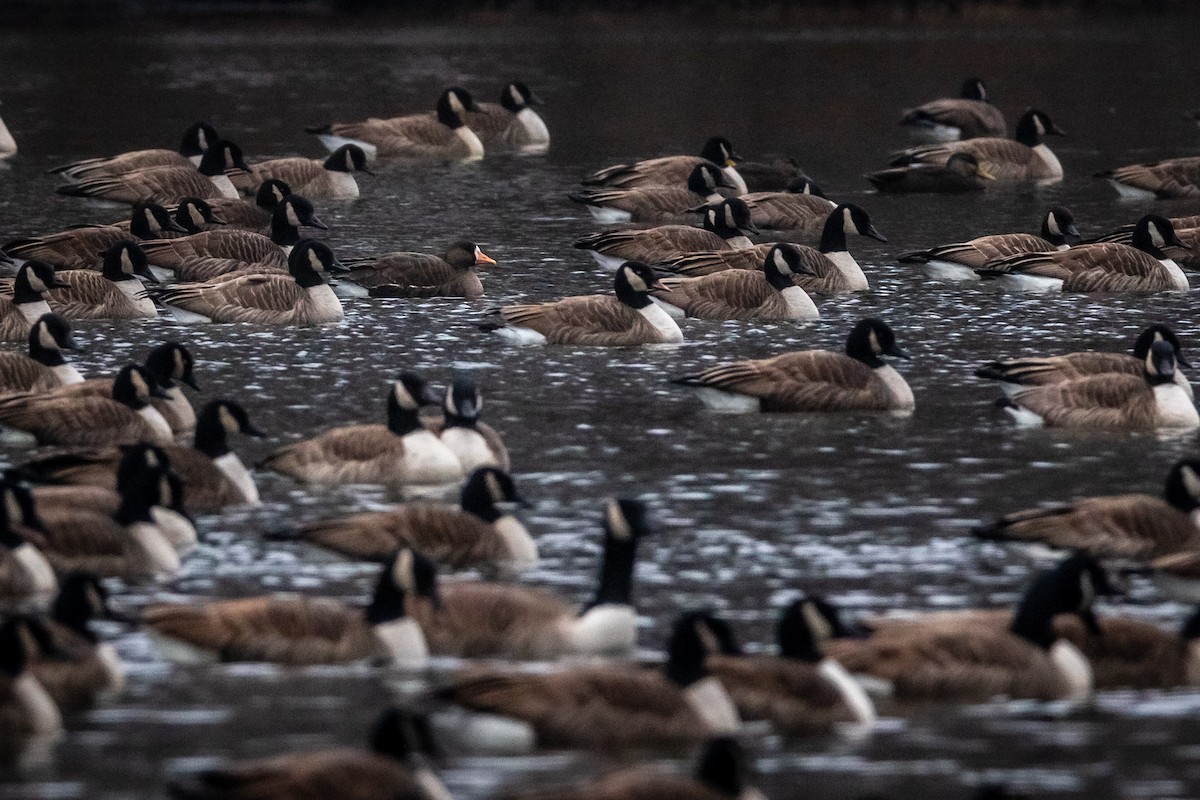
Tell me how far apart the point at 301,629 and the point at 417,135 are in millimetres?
27802

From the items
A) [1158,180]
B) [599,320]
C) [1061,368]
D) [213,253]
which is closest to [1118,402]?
[1061,368]

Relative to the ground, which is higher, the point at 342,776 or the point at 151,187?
the point at 342,776

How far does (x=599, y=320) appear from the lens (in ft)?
74.6

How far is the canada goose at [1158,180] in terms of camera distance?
33.8 metres

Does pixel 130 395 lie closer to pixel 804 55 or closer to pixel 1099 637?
pixel 1099 637

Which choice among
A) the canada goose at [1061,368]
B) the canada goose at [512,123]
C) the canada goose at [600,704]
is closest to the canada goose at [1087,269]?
the canada goose at [1061,368]

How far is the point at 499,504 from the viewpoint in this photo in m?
15.2

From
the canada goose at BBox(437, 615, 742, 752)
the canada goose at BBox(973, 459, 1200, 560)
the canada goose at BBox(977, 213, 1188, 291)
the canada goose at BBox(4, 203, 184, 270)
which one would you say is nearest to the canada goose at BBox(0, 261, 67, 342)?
the canada goose at BBox(4, 203, 184, 270)

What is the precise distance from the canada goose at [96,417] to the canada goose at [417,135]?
21.7 metres

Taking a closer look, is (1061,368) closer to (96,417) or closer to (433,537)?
(433,537)

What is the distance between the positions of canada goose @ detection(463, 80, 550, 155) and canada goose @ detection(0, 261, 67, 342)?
18.9 meters

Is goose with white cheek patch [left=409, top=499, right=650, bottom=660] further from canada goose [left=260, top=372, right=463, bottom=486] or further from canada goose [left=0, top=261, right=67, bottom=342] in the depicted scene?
canada goose [left=0, top=261, right=67, bottom=342]

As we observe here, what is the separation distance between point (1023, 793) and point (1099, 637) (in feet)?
7.78

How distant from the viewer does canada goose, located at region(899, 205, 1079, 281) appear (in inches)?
1049
